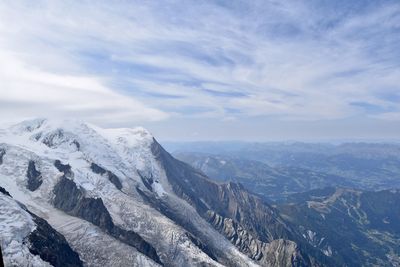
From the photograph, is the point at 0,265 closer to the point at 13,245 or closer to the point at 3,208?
the point at 13,245

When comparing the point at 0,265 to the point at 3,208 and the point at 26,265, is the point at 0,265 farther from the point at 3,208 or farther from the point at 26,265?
the point at 3,208

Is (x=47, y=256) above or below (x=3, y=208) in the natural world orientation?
below

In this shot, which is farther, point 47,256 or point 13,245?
point 47,256

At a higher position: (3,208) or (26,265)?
(3,208)

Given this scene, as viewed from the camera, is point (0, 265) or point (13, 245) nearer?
point (0, 265)

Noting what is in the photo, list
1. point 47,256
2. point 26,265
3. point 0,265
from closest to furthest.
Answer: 1. point 0,265
2. point 26,265
3. point 47,256

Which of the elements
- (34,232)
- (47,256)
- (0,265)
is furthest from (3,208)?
(0,265)

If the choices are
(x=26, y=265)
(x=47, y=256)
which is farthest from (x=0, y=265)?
(x=47, y=256)

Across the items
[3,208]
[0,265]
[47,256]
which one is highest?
[0,265]

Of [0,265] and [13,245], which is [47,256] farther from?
[0,265]

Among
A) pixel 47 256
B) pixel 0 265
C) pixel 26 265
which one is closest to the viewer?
pixel 0 265
